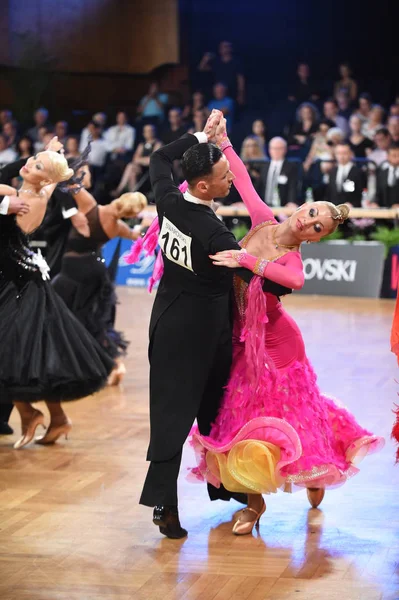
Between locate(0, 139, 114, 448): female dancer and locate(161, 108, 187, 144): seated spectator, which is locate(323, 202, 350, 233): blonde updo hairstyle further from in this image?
locate(161, 108, 187, 144): seated spectator

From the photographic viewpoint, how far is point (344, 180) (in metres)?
11.3

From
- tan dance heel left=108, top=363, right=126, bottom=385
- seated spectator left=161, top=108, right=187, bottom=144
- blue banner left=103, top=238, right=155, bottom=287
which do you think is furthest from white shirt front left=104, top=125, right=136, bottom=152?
tan dance heel left=108, top=363, right=126, bottom=385

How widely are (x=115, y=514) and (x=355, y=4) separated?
11851 mm

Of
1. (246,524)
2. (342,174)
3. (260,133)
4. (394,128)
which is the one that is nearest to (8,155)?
(260,133)

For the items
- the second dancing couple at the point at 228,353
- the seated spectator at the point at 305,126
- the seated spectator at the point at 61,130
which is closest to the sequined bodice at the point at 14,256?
the second dancing couple at the point at 228,353

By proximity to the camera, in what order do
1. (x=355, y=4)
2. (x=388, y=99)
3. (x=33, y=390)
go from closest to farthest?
(x=33, y=390)
(x=388, y=99)
(x=355, y=4)

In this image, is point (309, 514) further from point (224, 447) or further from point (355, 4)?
point (355, 4)

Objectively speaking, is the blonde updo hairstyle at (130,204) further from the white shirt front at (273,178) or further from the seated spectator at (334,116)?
the seated spectator at (334,116)

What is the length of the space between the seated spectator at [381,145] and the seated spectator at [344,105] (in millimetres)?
990

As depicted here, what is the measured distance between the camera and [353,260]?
1096 cm

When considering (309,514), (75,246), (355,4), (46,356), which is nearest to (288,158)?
(355,4)

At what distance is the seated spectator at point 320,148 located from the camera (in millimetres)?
11889

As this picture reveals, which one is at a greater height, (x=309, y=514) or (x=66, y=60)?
(x=66, y=60)

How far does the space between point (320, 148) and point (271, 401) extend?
864cm
